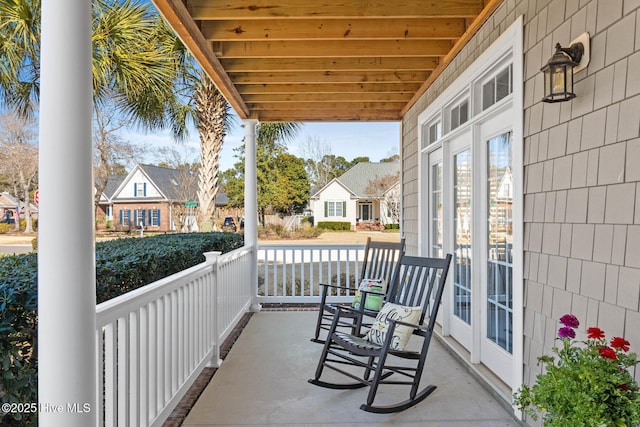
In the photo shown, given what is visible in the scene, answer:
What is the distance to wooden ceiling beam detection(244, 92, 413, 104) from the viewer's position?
5344mm

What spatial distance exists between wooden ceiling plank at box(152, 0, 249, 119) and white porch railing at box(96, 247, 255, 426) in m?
1.60

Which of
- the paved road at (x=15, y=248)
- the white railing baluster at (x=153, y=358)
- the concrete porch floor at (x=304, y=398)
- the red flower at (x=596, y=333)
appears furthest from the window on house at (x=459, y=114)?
the paved road at (x=15, y=248)

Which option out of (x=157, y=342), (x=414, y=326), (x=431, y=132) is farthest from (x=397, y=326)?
(x=431, y=132)

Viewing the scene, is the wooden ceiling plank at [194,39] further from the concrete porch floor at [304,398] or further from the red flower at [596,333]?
the red flower at [596,333]

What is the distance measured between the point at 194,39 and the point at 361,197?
67.1 feet

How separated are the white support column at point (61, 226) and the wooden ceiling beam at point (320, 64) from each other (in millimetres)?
2873

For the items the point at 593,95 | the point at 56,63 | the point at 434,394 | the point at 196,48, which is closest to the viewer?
the point at 56,63

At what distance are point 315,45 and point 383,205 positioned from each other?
784 inches

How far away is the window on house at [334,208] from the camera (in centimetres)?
2342

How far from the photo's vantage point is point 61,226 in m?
1.47

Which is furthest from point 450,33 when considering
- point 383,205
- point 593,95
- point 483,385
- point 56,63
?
point 383,205

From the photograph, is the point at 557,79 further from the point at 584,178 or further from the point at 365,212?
the point at 365,212

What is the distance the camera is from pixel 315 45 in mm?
3928

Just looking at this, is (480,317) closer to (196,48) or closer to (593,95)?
(593,95)
